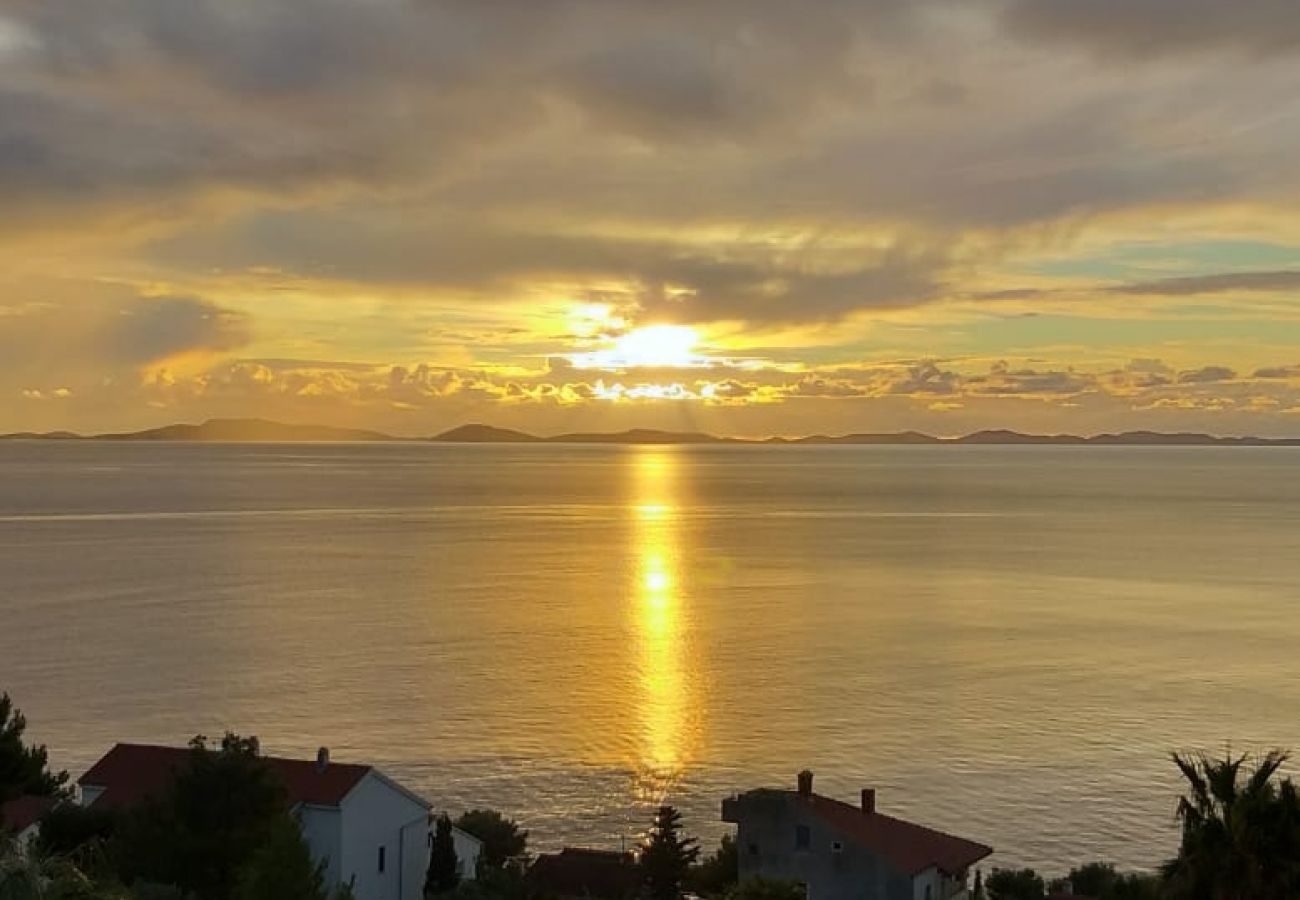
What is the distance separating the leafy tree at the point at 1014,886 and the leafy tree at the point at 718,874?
7839mm

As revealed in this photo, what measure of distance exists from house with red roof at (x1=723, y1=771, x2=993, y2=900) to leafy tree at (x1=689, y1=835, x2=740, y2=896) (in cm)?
191

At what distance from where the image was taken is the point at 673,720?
76.4m

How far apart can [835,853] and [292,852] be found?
17491 mm

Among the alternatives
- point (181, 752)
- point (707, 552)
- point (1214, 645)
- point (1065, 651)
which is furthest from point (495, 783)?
point (707, 552)

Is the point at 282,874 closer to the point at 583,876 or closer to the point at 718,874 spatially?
the point at 583,876

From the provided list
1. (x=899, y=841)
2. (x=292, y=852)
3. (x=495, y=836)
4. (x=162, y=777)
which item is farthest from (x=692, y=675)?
(x=292, y=852)

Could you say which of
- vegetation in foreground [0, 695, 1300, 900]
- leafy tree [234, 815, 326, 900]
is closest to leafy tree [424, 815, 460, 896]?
vegetation in foreground [0, 695, 1300, 900]

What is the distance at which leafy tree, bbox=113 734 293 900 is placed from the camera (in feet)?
110

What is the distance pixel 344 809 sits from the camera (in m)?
38.6

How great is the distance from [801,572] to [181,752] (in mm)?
109365

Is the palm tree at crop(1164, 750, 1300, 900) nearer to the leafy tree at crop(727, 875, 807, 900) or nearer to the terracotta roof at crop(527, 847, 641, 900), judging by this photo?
the leafy tree at crop(727, 875, 807, 900)

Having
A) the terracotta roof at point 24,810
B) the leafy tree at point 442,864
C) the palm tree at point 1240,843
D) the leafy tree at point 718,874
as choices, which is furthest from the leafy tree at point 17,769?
the palm tree at point 1240,843

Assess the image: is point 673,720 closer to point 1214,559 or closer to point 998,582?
point 998,582

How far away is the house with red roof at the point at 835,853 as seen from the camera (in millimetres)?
39125
